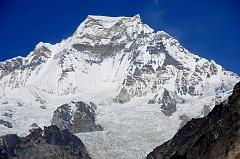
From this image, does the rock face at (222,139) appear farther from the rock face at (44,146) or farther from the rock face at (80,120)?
the rock face at (80,120)

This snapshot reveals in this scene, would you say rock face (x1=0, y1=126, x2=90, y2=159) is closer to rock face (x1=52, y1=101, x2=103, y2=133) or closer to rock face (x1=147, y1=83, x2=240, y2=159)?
rock face (x1=52, y1=101, x2=103, y2=133)

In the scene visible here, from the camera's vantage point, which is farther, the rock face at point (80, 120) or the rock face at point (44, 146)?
the rock face at point (80, 120)

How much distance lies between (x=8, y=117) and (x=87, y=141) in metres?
39.4

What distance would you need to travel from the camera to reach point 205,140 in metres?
A: 47.9

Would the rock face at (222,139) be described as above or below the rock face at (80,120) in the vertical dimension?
below

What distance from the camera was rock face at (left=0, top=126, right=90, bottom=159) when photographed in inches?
5886

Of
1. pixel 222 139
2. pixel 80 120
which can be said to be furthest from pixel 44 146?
pixel 222 139

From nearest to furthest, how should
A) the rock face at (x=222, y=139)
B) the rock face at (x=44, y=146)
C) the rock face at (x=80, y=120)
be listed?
the rock face at (x=222, y=139) < the rock face at (x=44, y=146) < the rock face at (x=80, y=120)

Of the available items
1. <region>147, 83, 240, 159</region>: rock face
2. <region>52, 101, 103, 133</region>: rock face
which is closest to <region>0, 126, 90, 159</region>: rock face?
<region>52, 101, 103, 133</region>: rock face

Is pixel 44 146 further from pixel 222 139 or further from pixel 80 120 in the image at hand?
pixel 222 139

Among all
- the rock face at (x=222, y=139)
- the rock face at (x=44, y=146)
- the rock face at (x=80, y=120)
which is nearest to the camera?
the rock face at (x=222, y=139)

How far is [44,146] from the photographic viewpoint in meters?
157

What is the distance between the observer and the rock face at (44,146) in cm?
14951

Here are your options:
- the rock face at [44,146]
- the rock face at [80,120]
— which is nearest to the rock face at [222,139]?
the rock face at [44,146]
